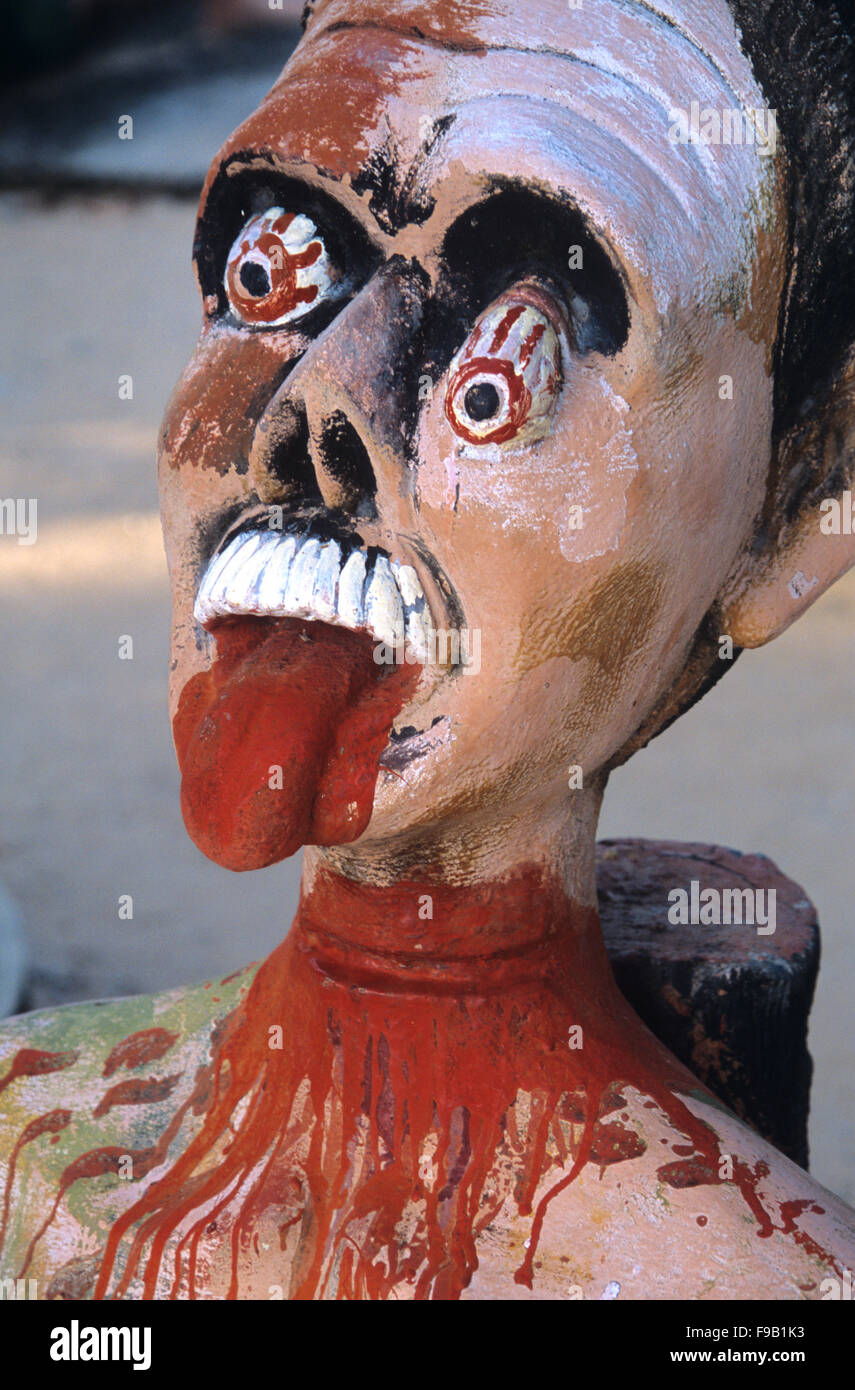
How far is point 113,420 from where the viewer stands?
20.9 ft

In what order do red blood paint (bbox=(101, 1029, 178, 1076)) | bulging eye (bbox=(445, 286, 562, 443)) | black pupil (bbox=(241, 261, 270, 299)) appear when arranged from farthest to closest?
red blood paint (bbox=(101, 1029, 178, 1076)), black pupil (bbox=(241, 261, 270, 299)), bulging eye (bbox=(445, 286, 562, 443))

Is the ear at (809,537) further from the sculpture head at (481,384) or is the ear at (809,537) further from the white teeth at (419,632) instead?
the white teeth at (419,632)

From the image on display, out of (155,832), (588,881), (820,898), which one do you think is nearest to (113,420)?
(155,832)

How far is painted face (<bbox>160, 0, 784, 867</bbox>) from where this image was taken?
0.98 meters

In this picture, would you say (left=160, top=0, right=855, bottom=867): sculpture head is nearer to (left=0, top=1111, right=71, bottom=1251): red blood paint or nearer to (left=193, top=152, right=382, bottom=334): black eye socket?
(left=193, top=152, right=382, bottom=334): black eye socket

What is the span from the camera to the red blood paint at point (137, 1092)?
129 cm

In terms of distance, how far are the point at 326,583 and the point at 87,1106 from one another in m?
0.55

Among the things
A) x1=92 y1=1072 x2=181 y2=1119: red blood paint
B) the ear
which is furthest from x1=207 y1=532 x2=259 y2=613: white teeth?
x1=92 y1=1072 x2=181 y2=1119: red blood paint

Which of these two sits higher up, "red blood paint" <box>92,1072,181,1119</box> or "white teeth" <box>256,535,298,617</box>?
"white teeth" <box>256,535,298,617</box>

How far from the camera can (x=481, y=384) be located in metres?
0.97

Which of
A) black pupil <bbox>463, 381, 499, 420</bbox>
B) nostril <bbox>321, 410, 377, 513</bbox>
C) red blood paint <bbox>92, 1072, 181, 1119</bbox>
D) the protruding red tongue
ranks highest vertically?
black pupil <bbox>463, 381, 499, 420</bbox>

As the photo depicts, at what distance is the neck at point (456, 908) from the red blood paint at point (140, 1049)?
23 centimetres

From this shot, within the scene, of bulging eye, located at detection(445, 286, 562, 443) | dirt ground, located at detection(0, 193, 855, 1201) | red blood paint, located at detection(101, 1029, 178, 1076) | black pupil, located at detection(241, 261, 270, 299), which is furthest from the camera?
dirt ground, located at detection(0, 193, 855, 1201)

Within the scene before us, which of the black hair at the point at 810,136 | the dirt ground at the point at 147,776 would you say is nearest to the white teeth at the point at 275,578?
the black hair at the point at 810,136
